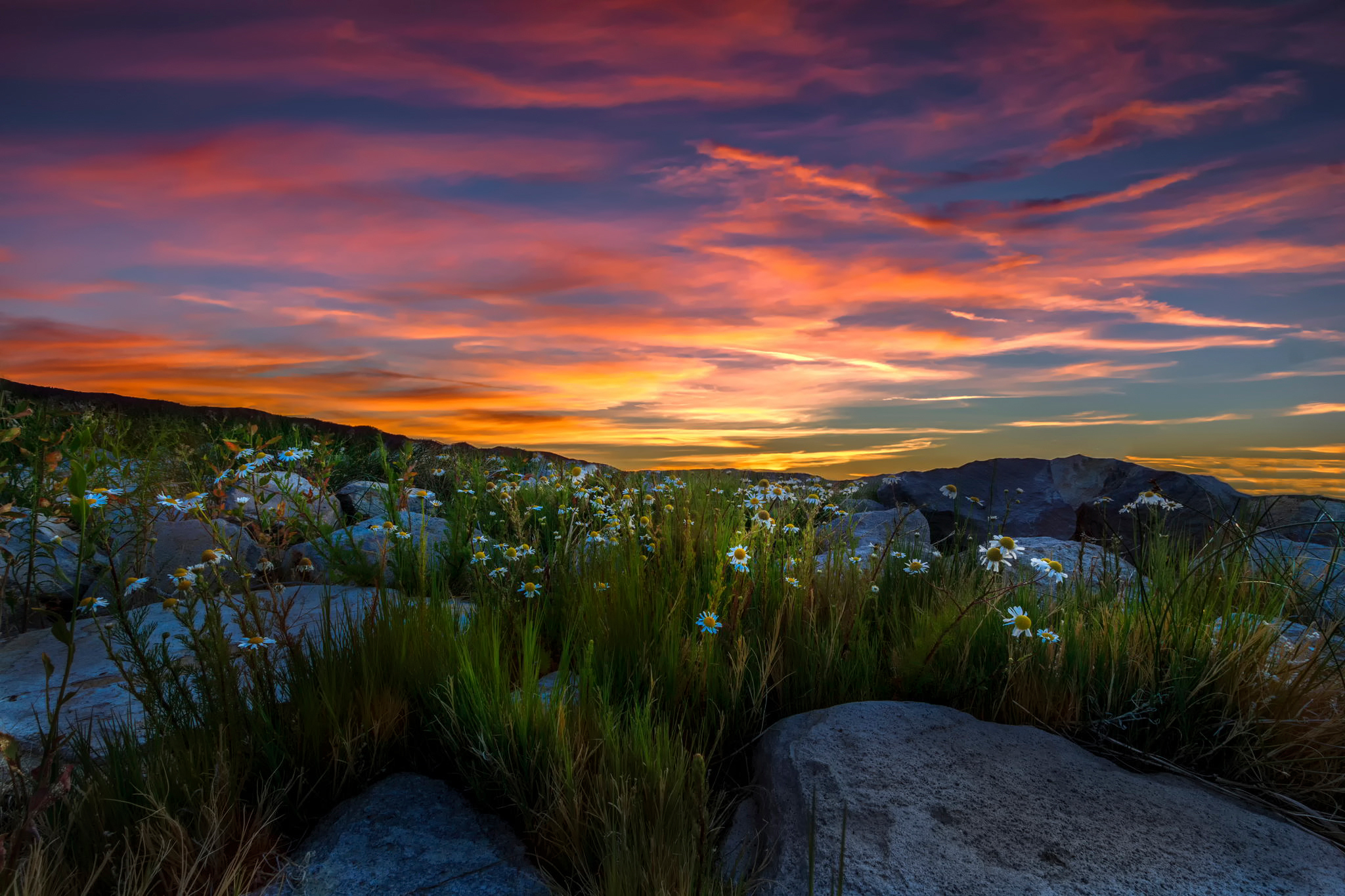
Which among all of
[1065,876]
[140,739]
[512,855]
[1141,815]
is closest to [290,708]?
[140,739]

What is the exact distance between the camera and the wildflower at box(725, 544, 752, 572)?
3.88 metres

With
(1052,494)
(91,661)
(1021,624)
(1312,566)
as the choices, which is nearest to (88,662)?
(91,661)

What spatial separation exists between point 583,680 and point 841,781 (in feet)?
3.35

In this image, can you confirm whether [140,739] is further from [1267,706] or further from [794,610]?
[1267,706]

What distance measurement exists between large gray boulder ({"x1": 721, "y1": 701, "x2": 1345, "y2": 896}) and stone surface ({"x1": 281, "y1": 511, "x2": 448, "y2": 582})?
3223 mm

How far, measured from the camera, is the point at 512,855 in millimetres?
2566

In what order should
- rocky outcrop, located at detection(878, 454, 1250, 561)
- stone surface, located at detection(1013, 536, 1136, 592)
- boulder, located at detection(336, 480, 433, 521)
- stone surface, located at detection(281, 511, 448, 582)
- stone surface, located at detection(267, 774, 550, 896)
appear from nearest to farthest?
stone surface, located at detection(267, 774, 550, 896) < stone surface, located at detection(1013, 536, 1136, 592) < stone surface, located at detection(281, 511, 448, 582) < boulder, located at detection(336, 480, 433, 521) < rocky outcrop, located at detection(878, 454, 1250, 561)

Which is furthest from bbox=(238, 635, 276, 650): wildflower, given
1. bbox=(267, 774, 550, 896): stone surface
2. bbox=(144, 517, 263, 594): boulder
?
bbox=(144, 517, 263, 594): boulder

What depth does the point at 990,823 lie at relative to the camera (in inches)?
97.1

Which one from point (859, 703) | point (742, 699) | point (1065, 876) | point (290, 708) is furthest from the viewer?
point (742, 699)

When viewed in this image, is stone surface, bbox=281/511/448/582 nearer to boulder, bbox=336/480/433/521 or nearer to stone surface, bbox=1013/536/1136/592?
boulder, bbox=336/480/433/521

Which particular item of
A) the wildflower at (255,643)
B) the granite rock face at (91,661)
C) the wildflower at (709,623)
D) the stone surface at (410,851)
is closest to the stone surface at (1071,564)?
the wildflower at (709,623)

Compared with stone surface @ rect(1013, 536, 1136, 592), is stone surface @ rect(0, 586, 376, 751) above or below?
below

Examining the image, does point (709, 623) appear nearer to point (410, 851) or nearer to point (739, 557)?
point (739, 557)
